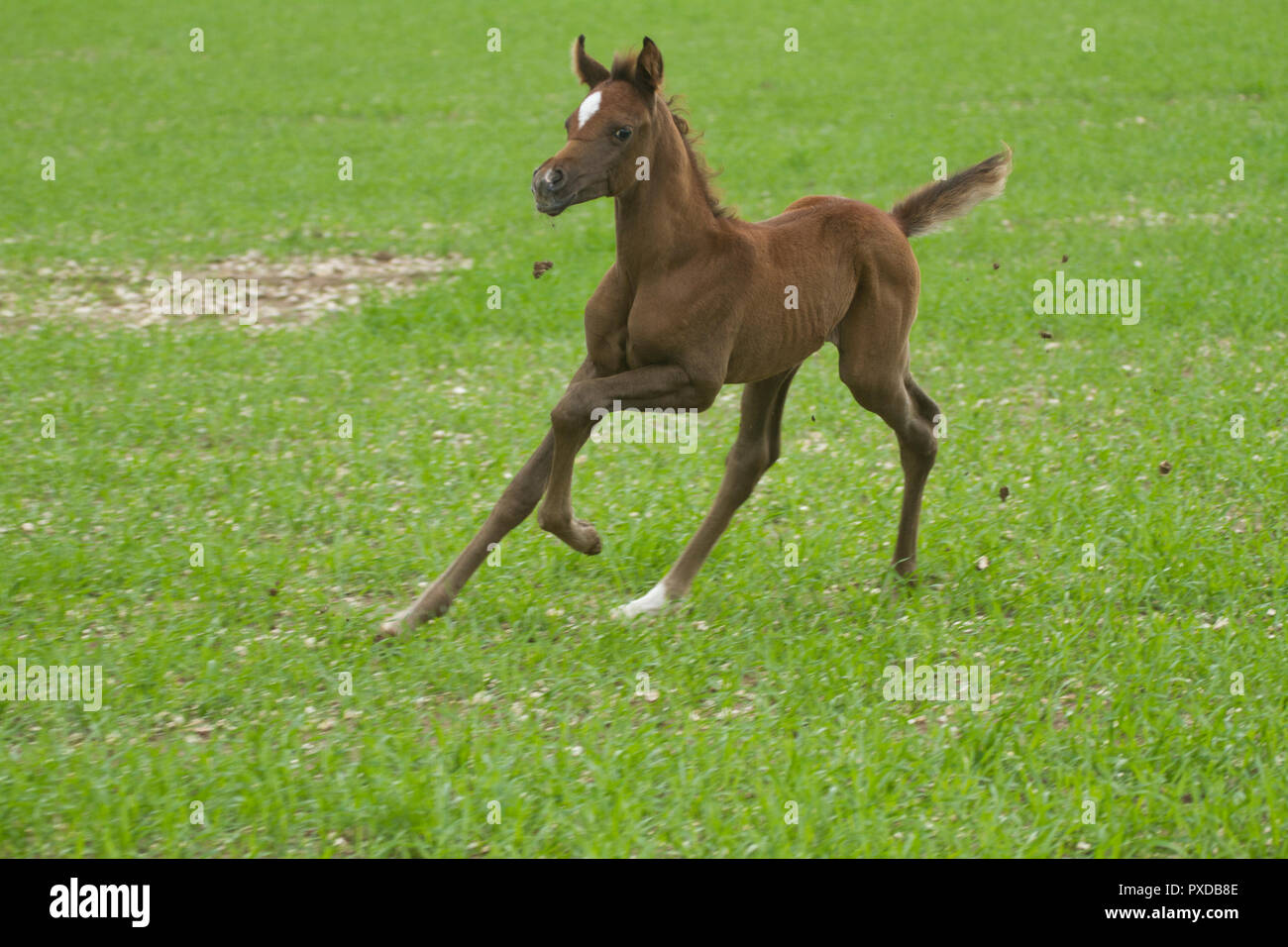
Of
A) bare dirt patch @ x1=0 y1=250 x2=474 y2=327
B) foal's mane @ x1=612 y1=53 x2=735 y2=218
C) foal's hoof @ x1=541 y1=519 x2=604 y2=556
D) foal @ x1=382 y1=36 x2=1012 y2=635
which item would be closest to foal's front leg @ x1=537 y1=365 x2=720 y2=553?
foal @ x1=382 y1=36 x2=1012 y2=635

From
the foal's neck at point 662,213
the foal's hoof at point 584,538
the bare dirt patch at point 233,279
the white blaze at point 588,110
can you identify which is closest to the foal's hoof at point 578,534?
the foal's hoof at point 584,538

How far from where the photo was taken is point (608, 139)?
475 centimetres

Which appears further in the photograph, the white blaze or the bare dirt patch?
the bare dirt patch

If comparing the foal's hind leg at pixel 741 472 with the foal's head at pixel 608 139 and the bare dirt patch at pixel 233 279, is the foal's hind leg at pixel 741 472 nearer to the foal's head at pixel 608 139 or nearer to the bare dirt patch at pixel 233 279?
the foal's head at pixel 608 139

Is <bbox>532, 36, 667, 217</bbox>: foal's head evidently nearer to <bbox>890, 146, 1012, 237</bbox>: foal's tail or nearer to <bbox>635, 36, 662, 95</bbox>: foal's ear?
<bbox>635, 36, 662, 95</bbox>: foal's ear

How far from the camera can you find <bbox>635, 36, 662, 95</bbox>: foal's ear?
471 centimetres

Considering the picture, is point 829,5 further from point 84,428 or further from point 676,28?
point 84,428

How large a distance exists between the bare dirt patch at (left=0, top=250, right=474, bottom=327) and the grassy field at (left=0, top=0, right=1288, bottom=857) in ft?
0.43

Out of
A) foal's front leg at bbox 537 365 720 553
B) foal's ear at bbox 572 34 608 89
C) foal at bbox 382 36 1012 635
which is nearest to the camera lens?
foal at bbox 382 36 1012 635

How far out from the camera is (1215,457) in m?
7.52

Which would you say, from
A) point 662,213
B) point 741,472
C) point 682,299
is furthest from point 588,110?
point 741,472

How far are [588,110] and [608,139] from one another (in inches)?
5.3

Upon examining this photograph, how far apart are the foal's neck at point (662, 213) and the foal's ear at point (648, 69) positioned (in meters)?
0.14
